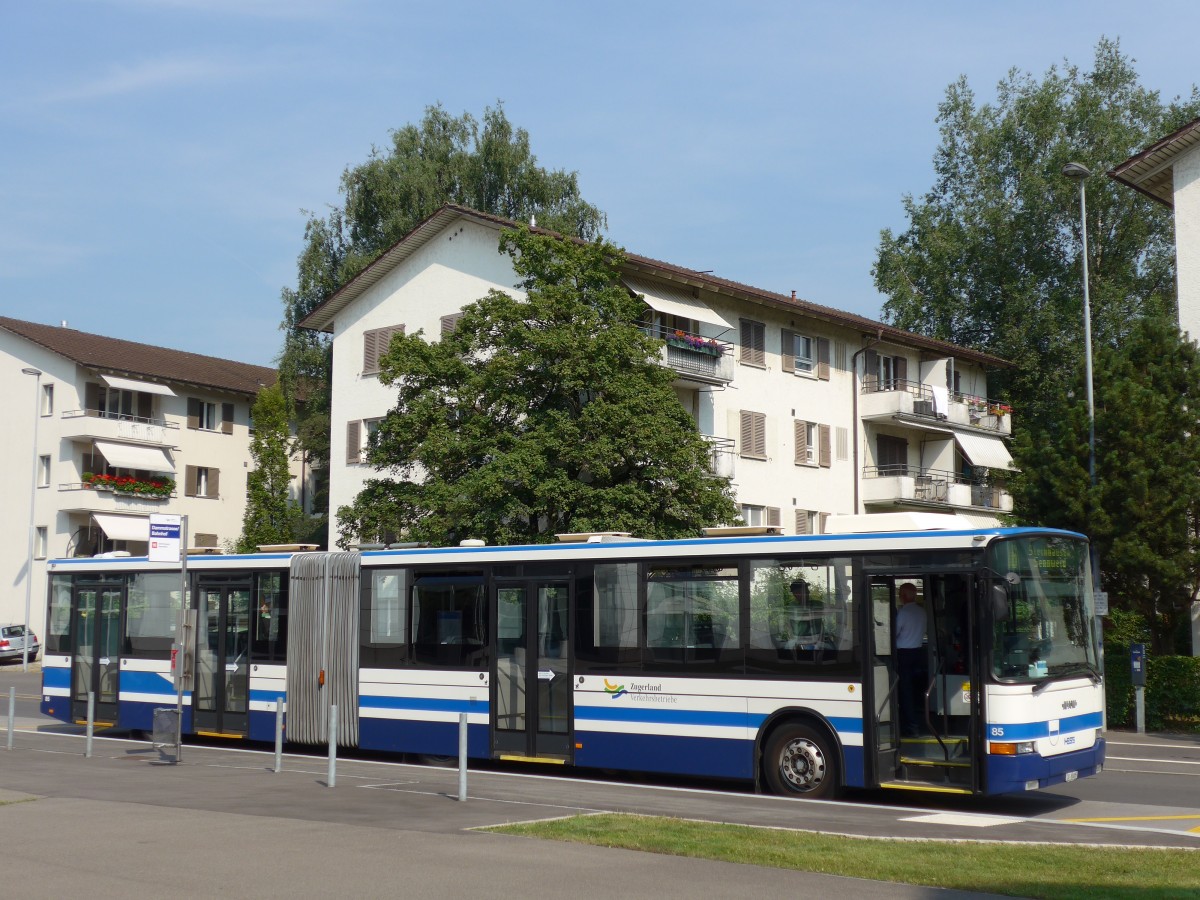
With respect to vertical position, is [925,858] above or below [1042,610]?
below

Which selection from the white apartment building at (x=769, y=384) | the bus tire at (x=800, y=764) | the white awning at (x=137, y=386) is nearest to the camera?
the bus tire at (x=800, y=764)

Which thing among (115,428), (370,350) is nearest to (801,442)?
(370,350)

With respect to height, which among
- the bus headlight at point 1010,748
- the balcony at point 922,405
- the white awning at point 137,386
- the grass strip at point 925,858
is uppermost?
the white awning at point 137,386

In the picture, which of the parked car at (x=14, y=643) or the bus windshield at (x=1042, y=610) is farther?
the parked car at (x=14, y=643)

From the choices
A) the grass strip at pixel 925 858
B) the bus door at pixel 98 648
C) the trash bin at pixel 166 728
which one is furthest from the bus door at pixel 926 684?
the bus door at pixel 98 648

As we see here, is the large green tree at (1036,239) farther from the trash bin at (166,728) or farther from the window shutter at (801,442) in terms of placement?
the trash bin at (166,728)

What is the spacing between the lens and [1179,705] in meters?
27.0

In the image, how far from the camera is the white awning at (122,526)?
57.5 metres

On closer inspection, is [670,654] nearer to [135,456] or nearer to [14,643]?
[14,643]

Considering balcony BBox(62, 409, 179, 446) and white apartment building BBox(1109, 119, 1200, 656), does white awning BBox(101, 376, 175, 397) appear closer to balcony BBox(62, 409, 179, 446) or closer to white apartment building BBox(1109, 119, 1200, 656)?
balcony BBox(62, 409, 179, 446)

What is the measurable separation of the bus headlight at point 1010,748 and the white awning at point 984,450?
41303 mm

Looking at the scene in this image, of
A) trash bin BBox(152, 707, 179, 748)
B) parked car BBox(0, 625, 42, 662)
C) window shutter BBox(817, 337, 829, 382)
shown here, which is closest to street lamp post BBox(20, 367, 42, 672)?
parked car BBox(0, 625, 42, 662)

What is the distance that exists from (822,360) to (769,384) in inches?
136

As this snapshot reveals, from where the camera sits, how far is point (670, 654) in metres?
16.9
